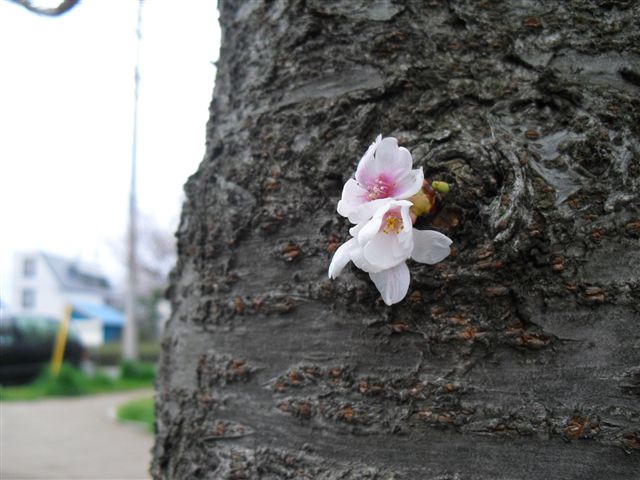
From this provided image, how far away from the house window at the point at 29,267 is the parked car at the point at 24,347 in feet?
88.1

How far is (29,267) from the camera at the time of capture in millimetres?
39031

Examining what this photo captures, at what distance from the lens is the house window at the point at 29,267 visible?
38844mm

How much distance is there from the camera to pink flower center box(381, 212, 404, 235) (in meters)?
0.98

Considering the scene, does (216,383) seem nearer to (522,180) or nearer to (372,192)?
(372,192)

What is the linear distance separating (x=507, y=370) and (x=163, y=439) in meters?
0.83

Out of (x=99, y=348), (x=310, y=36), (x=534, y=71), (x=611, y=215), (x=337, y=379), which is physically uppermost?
(x=310, y=36)

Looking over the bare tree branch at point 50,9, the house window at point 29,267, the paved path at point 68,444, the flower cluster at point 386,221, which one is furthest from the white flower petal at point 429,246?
the house window at point 29,267

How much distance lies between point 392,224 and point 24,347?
14343 millimetres

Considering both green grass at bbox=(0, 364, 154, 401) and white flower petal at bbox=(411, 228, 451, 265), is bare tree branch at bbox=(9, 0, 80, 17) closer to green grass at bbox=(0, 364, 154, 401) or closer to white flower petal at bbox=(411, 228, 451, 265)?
white flower petal at bbox=(411, 228, 451, 265)

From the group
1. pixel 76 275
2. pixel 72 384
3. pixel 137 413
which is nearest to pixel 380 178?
pixel 137 413

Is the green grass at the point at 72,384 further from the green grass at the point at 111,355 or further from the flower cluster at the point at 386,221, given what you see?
the flower cluster at the point at 386,221

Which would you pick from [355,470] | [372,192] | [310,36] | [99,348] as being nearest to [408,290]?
[372,192]

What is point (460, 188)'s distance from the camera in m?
1.10

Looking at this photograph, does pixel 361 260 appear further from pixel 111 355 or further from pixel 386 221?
pixel 111 355
